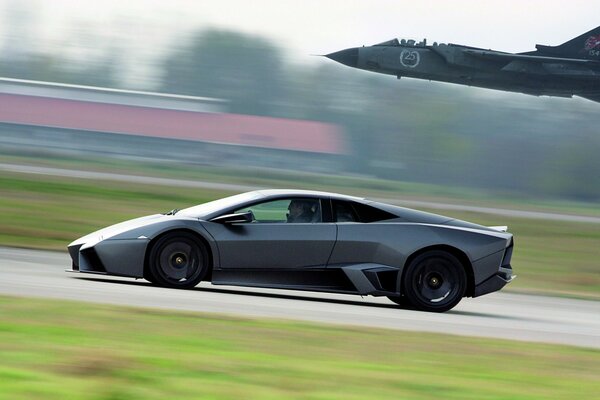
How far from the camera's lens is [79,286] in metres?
9.80

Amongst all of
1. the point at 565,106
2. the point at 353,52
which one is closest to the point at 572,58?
the point at 353,52

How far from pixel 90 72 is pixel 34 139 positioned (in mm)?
14166

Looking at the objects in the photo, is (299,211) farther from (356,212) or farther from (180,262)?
(180,262)

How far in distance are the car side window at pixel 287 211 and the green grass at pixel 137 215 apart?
562cm

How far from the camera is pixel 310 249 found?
1057cm

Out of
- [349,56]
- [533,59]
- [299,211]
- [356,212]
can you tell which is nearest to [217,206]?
[299,211]

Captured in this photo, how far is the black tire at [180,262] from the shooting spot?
10273mm

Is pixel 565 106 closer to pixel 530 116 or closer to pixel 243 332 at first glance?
pixel 530 116

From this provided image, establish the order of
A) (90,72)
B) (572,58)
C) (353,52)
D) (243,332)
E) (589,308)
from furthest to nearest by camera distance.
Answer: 1. (90,72)
2. (572,58)
3. (353,52)
4. (589,308)
5. (243,332)

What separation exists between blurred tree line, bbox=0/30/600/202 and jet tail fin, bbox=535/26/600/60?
909 inches

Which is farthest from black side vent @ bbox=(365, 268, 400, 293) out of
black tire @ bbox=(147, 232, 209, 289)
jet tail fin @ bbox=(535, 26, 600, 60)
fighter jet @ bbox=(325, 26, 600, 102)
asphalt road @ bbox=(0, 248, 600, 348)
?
jet tail fin @ bbox=(535, 26, 600, 60)

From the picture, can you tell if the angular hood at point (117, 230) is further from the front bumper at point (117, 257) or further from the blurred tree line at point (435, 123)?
the blurred tree line at point (435, 123)

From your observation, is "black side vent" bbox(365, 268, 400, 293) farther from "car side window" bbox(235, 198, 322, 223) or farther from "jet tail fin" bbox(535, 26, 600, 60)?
"jet tail fin" bbox(535, 26, 600, 60)

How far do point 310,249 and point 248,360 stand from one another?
13.3ft
